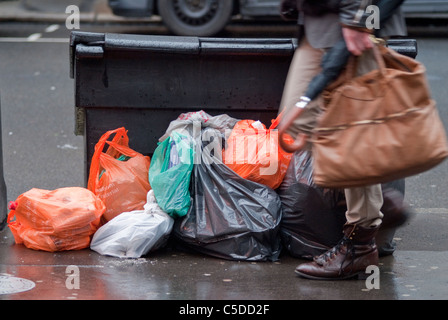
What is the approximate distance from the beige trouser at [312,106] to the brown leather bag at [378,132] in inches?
5.9

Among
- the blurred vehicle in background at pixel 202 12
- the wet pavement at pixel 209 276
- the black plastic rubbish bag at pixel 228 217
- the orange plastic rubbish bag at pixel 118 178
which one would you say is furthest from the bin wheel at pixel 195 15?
the black plastic rubbish bag at pixel 228 217

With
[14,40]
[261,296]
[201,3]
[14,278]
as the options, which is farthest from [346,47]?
[14,40]

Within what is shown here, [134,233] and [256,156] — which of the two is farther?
[256,156]

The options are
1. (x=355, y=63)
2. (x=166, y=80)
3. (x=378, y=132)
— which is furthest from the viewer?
(x=166, y=80)

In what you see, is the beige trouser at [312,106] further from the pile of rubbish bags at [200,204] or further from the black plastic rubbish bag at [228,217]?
the black plastic rubbish bag at [228,217]

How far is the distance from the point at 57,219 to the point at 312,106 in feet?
4.98

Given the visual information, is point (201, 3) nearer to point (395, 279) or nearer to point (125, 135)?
point (125, 135)

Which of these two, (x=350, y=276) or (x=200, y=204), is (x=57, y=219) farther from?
(x=350, y=276)

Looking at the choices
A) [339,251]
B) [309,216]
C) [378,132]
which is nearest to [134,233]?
[309,216]

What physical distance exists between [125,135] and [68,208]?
23.0 inches

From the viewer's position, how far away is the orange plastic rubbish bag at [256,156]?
13.8ft

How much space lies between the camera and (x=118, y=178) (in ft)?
14.0

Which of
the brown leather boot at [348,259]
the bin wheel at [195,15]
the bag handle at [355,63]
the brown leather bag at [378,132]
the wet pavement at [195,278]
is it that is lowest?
the wet pavement at [195,278]

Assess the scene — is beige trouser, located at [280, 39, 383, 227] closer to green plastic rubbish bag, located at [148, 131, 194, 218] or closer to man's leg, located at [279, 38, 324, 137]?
man's leg, located at [279, 38, 324, 137]
